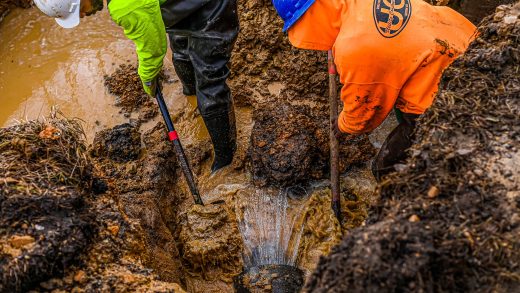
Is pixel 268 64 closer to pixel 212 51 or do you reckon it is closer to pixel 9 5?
pixel 212 51

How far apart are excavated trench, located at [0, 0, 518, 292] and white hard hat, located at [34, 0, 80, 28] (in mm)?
630

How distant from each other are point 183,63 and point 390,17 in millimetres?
2191

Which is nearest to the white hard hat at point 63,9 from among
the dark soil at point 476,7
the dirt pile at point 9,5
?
the dirt pile at point 9,5

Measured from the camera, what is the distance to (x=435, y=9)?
107 inches

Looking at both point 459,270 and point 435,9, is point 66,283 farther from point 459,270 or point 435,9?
point 435,9

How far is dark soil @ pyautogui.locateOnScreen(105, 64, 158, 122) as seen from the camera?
450 centimetres

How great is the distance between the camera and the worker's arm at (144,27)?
2949mm

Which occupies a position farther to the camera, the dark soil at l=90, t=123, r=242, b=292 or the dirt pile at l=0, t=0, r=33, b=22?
the dirt pile at l=0, t=0, r=33, b=22

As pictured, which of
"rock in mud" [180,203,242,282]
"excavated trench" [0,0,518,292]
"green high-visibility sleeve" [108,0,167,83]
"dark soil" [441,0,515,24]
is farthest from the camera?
"dark soil" [441,0,515,24]

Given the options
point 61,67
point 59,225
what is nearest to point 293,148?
point 59,225

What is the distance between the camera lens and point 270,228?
3.56m

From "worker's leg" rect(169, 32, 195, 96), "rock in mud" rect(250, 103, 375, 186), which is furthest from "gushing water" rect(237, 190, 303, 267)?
"worker's leg" rect(169, 32, 195, 96)

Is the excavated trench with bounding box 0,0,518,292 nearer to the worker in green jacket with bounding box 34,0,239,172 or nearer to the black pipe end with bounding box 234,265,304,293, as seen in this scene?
the black pipe end with bounding box 234,265,304,293

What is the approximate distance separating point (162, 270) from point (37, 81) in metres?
3.04
